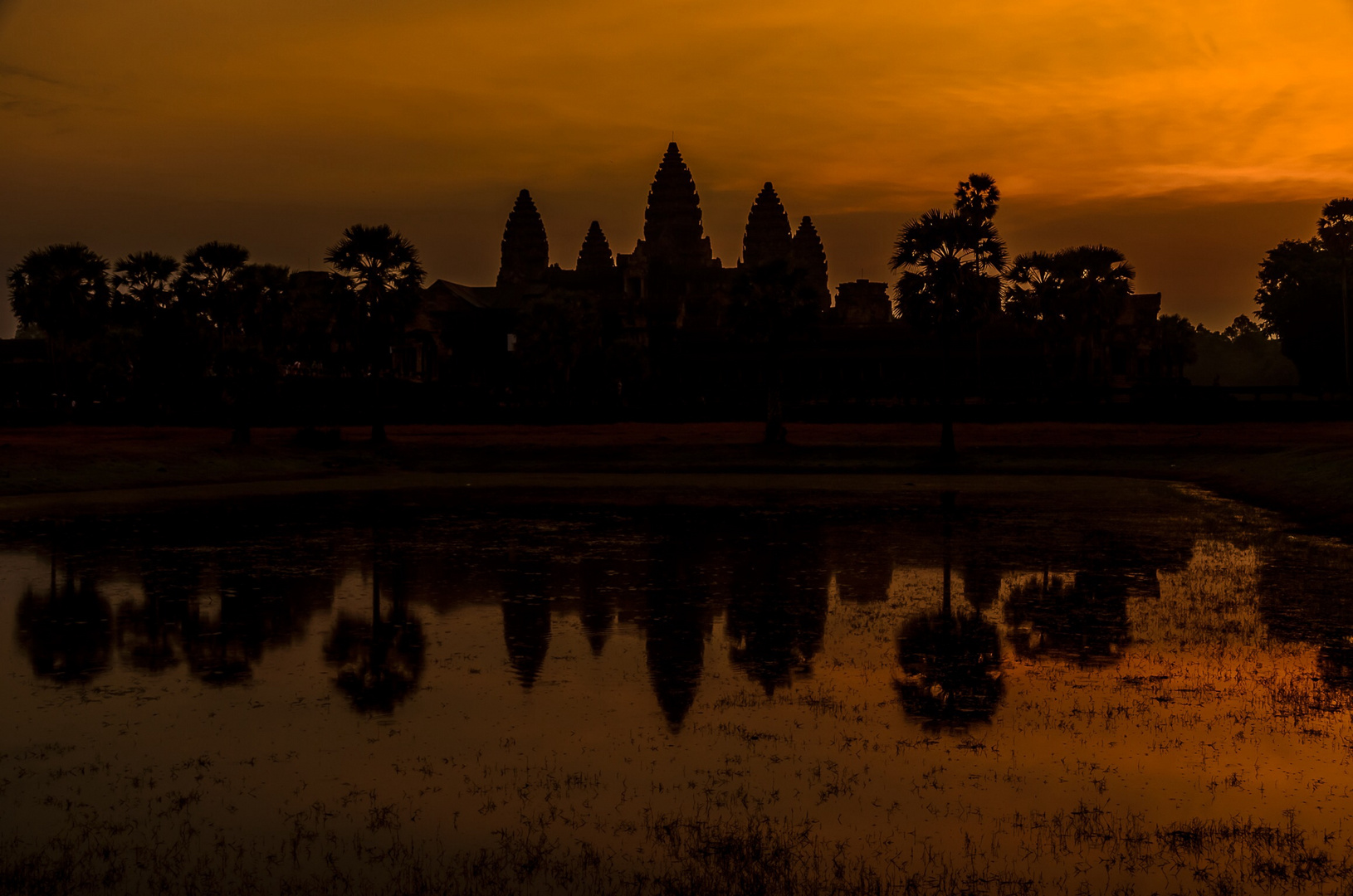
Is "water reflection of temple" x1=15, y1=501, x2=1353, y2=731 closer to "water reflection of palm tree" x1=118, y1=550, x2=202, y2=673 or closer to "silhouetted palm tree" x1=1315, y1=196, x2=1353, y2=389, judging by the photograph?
"water reflection of palm tree" x1=118, y1=550, x2=202, y2=673

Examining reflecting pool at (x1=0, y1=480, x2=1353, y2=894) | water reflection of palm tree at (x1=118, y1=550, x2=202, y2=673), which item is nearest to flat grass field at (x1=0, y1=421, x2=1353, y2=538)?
reflecting pool at (x1=0, y1=480, x2=1353, y2=894)

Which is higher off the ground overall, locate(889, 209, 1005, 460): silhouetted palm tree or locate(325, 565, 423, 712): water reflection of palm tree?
locate(889, 209, 1005, 460): silhouetted palm tree

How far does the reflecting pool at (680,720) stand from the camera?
847 centimetres

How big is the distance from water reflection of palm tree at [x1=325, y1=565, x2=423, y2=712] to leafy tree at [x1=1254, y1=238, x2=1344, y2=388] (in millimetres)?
85014

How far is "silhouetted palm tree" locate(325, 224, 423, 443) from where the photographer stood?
199 ft

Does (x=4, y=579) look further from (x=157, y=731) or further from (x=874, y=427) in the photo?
→ (x=874, y=427)

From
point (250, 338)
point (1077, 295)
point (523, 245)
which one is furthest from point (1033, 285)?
point (523, 245)

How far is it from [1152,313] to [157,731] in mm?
105982

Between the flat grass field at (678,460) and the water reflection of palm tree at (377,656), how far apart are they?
61.0 ft

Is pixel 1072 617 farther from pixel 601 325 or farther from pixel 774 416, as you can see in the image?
pixel 601 325

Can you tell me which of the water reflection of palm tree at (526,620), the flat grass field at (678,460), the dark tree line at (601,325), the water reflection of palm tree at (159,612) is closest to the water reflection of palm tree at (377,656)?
the water reflection of palm tree at (526,620)

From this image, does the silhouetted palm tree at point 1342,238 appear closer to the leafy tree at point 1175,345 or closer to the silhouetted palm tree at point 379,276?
the leafy tree at point 1175,345

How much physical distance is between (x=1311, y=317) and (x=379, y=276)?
6801 cm

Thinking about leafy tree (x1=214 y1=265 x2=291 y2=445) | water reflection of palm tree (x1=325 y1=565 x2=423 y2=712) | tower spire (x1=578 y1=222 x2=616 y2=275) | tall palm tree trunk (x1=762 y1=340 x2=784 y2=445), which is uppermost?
tower spire (x1=578 y1=222 x2=616 y2=275)
